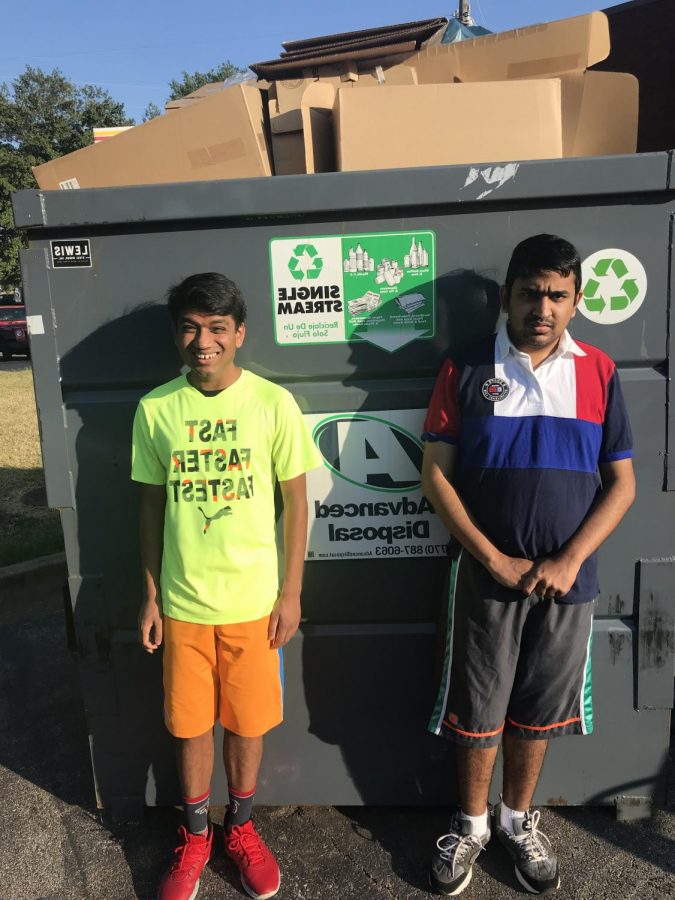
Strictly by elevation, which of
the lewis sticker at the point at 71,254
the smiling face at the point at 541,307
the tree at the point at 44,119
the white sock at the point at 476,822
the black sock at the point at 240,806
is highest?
the tree at the point at 44,119

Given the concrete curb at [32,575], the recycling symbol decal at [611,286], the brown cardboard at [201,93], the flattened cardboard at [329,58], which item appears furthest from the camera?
the concrete curb at [32,575]

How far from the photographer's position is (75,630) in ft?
7.64

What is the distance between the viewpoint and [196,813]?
2178 mm

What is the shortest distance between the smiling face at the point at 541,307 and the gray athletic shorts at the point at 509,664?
667mm

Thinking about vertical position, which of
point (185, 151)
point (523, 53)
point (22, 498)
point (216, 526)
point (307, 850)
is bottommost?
point (307, 850)

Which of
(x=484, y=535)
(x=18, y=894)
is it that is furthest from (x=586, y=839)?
(x=18, y=894)

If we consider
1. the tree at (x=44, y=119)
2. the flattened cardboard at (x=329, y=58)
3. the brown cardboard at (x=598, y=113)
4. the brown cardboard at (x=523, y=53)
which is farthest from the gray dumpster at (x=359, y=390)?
the tree at (x=44, y=119)

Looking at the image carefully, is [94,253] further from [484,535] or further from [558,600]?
[558,600]

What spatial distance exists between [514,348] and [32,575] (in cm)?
356

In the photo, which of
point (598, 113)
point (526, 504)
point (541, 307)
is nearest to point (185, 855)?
point (526, 504)

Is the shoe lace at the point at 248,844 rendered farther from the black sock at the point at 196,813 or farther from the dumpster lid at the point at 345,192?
→ the dumpster lid at the point at 345,192

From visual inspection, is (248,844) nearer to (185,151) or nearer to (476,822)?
(476,822)

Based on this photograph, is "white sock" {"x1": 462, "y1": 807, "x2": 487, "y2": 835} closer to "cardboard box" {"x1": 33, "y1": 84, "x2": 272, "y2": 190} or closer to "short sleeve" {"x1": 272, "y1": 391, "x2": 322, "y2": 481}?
"short sleeve" {"x1": 272, "y1": 391, "x2": 322, "y2": 481}

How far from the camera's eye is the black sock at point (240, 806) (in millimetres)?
2191
